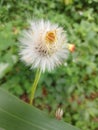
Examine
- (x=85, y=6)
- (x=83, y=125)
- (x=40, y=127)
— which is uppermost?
(x=40, y=127)

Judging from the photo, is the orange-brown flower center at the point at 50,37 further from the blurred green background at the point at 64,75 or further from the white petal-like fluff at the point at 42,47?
the blurred green background at the point at 64,75

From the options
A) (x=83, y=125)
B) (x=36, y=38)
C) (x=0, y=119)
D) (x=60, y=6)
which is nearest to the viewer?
(x=0, y=119)

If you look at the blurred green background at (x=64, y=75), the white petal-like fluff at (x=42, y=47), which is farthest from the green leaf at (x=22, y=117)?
the blurred green background at (x=64, y=75)

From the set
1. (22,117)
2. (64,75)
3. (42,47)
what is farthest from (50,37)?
(64,75)

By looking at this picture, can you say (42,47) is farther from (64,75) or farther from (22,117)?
→ (64,75)

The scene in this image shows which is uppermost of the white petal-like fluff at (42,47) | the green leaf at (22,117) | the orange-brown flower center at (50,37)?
the orange-brown flower center at (50,37)

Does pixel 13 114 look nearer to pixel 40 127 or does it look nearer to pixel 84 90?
pixel 40 127

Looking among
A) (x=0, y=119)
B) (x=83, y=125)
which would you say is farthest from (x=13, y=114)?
(x=83, y=125)
